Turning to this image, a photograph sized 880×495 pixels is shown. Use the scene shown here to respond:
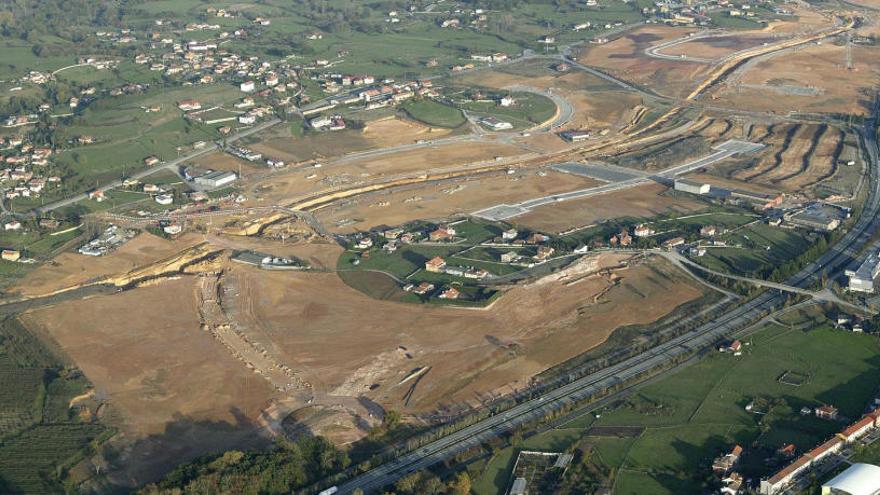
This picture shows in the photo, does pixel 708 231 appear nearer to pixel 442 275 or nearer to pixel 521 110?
pixel 442 275

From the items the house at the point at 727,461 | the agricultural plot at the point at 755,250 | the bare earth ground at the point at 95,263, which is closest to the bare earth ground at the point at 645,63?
the agricultural plot at the point at 755,250

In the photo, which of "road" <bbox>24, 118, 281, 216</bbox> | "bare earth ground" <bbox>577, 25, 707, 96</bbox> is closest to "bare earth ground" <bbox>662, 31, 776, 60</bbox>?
"bare earth ground" <bbox>577, 25, 707, 96</bbox>

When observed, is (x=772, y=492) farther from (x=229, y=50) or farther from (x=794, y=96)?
(x=229, y=50)

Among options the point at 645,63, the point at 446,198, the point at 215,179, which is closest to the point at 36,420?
the point at 215,179

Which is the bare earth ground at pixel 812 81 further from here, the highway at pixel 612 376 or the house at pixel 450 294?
the house at pixel 450 294

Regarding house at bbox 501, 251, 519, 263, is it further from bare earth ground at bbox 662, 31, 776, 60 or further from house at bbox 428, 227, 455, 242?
bare earth ground at bbox 662, 31, 776, 60
